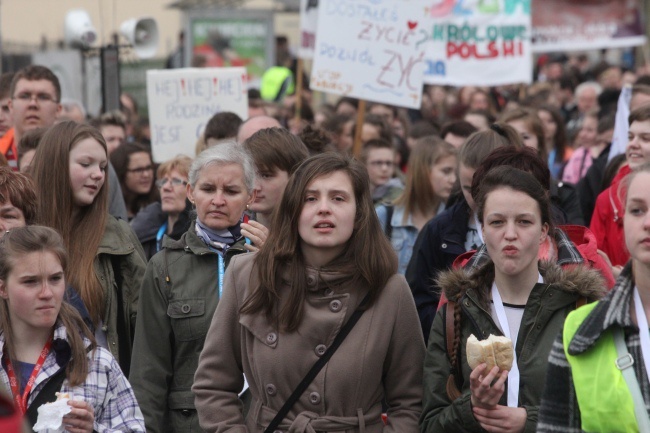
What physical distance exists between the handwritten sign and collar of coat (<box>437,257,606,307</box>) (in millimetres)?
5628

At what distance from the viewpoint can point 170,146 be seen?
9.87 metres

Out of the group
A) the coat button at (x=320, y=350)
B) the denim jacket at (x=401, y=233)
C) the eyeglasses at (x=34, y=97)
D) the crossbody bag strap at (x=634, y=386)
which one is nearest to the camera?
the crossbody bag strap at (x=634, y=386)

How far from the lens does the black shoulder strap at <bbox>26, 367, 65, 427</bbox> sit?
14.6ft

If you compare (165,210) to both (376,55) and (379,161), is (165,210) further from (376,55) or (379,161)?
(376,55)

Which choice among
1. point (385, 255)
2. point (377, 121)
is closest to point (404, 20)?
point (377, 121)

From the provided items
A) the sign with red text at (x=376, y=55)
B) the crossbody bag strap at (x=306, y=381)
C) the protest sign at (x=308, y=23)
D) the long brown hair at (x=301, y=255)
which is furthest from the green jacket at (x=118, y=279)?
the protest sign at (x=308, y=23)

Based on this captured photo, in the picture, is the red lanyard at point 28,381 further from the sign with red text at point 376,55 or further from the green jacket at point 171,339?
the sign with red text at point 376,55

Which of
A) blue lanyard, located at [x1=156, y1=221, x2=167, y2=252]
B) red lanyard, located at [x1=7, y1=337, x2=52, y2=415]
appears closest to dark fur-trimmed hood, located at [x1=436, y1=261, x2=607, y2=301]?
red lanyard, located at [x1=7, y1=337, x2=52, y2=415]

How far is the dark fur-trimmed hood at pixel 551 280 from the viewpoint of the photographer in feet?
13.6

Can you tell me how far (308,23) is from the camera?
1365 centimetres

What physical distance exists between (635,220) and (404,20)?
6706 mm

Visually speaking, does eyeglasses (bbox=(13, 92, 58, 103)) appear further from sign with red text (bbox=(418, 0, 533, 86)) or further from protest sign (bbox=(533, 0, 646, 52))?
protest sign (bbox=(533, 0, 646, 52))

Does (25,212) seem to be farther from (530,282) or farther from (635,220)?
(635,220)

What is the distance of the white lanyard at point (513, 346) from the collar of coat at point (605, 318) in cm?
67
